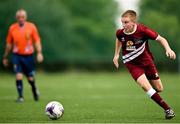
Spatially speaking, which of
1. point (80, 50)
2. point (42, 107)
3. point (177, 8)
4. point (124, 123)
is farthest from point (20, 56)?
point (80, 50)

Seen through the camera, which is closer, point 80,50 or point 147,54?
point 147,54

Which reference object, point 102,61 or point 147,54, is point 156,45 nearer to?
point 102,61

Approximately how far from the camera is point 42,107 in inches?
661

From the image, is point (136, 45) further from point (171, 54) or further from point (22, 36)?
point (22, 36)

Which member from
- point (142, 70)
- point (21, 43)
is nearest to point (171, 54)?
point (142, 70)

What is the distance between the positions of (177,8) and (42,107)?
45134 millimetres

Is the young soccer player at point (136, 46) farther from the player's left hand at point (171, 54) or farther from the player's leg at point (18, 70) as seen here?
the player's leg at point (18, 70)

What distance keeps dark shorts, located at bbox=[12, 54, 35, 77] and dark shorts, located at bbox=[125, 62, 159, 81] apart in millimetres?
6047

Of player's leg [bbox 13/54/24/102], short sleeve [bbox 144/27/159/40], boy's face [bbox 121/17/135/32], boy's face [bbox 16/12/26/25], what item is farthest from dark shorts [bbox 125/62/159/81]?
player's leg [bbox 13/54/24/102]

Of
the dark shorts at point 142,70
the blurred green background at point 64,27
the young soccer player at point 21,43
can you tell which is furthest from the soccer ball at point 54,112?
the blurred green background at point 64,27

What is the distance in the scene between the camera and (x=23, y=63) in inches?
768

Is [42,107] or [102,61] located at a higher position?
[42,107]

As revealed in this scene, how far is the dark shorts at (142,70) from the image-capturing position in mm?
13688

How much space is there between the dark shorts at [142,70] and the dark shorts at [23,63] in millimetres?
6047
